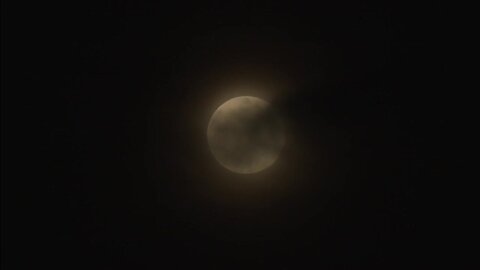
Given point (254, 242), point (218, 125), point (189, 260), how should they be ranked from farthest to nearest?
point (254, 242) → point (189, 260) → point (218, 125)

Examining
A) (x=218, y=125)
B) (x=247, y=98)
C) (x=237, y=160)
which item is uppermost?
(x=247, y=98)

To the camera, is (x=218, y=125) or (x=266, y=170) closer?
(x=218, y=125)

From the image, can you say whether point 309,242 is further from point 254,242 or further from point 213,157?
point 213,157

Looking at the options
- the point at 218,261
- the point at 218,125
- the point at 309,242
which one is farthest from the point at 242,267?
the point at 218,125

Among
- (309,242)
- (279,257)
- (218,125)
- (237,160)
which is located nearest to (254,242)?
(279,257)

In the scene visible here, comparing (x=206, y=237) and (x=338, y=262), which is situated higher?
(x=206, y=237)

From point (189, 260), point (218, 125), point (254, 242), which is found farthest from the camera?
point (254, 242)

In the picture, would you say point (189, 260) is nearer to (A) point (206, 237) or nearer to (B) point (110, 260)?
(A) point (206, 237)

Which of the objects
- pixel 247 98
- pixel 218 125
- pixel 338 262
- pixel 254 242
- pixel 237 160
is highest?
pixel 247 98

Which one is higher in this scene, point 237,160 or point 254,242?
point 237,160
